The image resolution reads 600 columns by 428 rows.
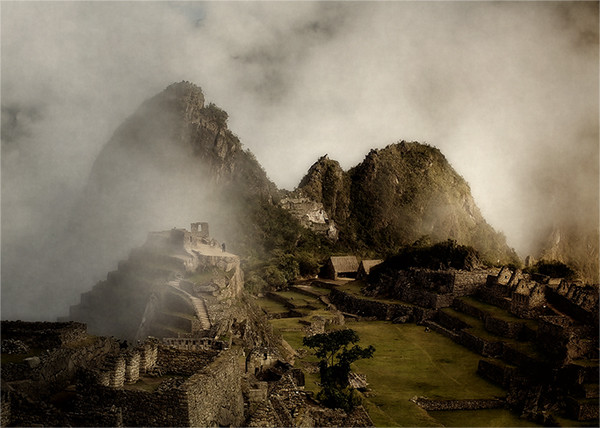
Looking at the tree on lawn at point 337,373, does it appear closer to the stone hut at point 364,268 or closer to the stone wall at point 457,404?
the stone wall at point 457,404

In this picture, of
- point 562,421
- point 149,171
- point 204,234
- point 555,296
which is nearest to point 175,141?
point 149,171

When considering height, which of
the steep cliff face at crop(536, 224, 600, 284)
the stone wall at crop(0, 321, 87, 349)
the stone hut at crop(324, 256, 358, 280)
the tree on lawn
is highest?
the steep cliff face at crop(536, 224, 600, 284)

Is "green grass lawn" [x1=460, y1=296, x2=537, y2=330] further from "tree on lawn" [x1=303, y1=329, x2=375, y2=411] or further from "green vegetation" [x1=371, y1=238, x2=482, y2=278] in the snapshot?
"tree on lawn" [x1=303, y1=329, x2=375, y2=411]

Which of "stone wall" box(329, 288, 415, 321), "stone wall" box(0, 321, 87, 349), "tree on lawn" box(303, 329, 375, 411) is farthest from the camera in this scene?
"stone wall" box(329, 288, 415, 321)

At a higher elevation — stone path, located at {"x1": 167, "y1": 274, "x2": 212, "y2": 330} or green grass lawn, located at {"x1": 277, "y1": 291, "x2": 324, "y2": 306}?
stone path, located at {"x1": 167, "y1": 274, "x2": 212, "y2": 330}

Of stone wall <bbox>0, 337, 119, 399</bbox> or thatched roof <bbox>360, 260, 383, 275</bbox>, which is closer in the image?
stone wall <bbox>0, 337, 119, 399</bbox>

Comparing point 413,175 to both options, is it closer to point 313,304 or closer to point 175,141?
point 175,141

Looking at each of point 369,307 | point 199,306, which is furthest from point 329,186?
point 199,306

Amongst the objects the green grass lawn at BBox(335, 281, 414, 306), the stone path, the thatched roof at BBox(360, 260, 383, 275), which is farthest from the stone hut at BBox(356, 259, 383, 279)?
the stone path
